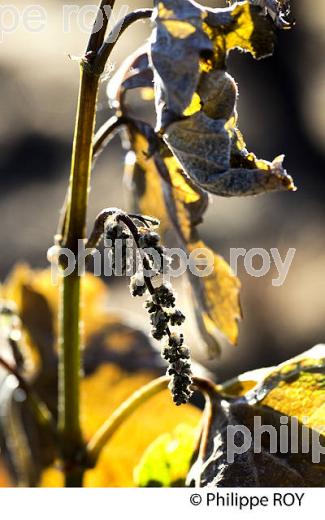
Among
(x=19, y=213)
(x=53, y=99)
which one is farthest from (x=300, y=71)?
(x=19, y=213)

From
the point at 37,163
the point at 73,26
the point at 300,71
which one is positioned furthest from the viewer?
the point at 73,26

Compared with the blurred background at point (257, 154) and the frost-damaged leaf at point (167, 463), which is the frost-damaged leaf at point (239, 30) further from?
the blurred background at point (257, 154)

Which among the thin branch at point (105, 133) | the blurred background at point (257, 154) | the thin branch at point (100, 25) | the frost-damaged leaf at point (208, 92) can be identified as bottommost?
the blurred background at point (257, 154)

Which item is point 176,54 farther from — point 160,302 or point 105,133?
point 105,133

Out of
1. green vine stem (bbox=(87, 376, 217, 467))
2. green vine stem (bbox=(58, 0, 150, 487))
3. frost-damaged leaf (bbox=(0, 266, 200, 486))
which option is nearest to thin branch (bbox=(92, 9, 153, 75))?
green vine stem (bbox=(58, 0, 150, 487))

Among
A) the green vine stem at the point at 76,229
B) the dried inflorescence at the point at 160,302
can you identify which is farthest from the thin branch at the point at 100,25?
the dried inflorescence at the point at 160,302

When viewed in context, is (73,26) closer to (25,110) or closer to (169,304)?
(25,110)
